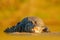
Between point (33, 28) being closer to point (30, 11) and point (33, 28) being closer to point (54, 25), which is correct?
point (54, 25)

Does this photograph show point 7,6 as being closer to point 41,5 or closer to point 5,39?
point 41,5

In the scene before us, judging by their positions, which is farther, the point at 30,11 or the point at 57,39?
the point at 30,11

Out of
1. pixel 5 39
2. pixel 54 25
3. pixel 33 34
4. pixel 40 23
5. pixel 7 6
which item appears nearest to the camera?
pixel 5 39

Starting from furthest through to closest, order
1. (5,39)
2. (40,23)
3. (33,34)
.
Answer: (40,23), (33,34), (5,39)

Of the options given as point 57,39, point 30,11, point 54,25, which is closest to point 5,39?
point 57,39

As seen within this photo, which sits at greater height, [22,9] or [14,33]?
[22,9]

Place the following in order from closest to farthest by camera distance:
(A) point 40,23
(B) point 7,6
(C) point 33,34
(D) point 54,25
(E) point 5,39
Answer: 1. (E) point 5,39
2. (C) point 33,34
3. (A) point 40,23
4. (D) point 54,25
5. (B) point 7,6

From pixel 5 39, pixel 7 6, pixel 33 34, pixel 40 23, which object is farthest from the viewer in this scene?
pixel 7 6

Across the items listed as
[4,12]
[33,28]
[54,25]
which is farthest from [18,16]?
[33,28]

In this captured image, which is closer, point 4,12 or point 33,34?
point 33,34
